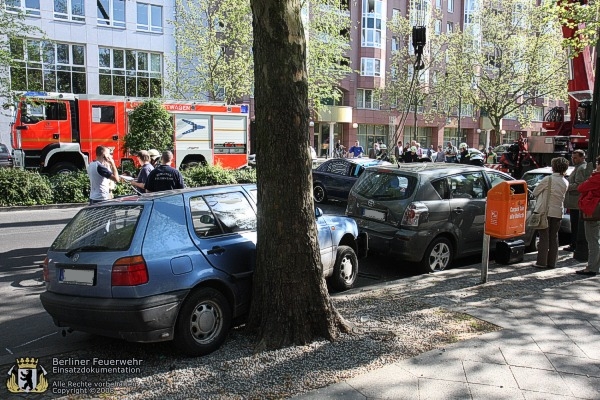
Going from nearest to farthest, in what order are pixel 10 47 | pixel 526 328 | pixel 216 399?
pixel 216 399 → pixel 526 328 → pixel 10 47

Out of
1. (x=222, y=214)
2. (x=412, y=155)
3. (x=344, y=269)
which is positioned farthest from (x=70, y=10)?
(x=222, y=214)

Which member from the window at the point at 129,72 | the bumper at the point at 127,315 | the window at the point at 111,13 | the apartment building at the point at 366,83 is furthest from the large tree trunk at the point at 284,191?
the apartment building at the point at 366,83

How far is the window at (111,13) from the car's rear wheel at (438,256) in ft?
107

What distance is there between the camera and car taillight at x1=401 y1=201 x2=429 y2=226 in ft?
24.3

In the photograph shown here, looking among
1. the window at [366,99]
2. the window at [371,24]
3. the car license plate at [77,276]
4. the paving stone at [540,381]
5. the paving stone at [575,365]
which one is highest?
the window at [371,24]

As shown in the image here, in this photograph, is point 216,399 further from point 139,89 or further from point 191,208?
point 139,89

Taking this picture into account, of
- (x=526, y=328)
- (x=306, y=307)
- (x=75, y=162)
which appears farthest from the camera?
(x=75, y=162)

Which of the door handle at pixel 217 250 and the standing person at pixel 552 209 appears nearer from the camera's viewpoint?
the door handle at pixel 217 250

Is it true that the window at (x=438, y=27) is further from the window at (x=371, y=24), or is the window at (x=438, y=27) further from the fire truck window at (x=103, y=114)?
the fire truck window at (x=103, y=114)

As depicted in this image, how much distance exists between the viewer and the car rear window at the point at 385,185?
25.3ft

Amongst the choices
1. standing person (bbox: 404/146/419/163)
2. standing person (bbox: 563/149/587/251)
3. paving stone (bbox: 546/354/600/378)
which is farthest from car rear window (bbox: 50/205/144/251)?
standing person (bbox: 404/146/419/163)

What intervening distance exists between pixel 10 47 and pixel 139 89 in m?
18.9

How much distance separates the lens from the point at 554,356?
4355mm

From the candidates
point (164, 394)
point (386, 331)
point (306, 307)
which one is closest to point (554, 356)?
point (386, 331)
